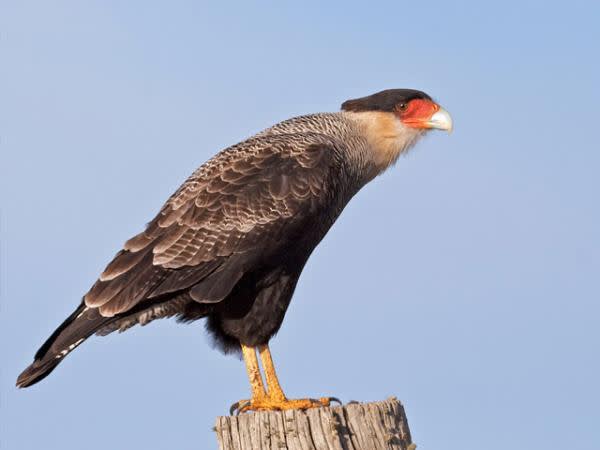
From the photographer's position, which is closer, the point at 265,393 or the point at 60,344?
the point at 60,344

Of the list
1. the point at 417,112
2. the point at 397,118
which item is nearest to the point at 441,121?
the point at 417,112

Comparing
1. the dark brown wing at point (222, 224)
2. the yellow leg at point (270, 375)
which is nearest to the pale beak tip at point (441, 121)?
the dark brown wing at point (222, 224)

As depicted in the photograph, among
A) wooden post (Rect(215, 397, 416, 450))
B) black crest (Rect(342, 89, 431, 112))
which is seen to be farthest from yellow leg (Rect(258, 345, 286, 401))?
black crest (Rect(342, 89, 431, 112))

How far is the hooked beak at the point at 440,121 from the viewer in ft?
31.9

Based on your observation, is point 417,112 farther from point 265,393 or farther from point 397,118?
point 265,393

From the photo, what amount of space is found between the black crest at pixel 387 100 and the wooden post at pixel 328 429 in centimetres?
407

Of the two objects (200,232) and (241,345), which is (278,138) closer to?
(200,232)

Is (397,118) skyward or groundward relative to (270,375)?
skyward

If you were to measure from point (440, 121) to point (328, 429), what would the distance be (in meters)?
4.35

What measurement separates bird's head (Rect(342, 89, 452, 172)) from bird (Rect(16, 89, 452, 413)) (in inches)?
34.9

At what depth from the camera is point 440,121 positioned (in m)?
9.71

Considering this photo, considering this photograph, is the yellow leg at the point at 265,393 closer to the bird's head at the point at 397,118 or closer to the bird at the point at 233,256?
the bird at the point at 233,256

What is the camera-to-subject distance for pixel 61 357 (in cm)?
767

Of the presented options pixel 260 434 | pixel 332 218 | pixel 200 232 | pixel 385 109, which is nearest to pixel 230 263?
pixel 200 232
